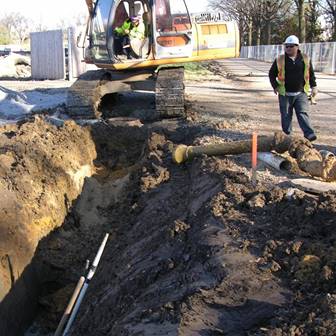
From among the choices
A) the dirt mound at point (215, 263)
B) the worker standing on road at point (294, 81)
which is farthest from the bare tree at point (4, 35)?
the dirt mound at point (215, 263)

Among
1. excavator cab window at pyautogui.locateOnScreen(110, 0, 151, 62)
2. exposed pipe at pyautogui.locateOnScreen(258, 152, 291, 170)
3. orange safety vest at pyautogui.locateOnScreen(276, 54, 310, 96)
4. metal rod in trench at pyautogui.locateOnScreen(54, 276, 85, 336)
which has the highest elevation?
excavator cab window at pyautogui.locateOnScreen(110, 0, 151, 62)

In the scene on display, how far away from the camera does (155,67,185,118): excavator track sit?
10.9 m

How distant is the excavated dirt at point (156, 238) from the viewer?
338cm

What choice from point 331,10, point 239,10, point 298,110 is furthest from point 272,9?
point 298,110

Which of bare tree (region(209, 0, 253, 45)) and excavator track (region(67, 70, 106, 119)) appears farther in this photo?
bare tree (region(209, 0, 253, 45))

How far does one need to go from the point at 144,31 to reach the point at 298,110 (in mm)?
4762

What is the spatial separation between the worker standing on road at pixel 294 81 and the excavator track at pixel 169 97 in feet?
10.6

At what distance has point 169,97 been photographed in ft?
35.7

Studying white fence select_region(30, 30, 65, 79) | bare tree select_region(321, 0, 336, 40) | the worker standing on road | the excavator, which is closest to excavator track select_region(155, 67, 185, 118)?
the excavator

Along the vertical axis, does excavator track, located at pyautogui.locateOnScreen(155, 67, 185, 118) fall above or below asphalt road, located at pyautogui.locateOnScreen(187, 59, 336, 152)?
above

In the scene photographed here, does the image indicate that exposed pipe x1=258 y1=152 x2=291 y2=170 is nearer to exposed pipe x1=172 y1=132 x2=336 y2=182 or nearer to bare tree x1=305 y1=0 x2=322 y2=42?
exposed pipe x1=172 y1=132 x2=336 y2=182

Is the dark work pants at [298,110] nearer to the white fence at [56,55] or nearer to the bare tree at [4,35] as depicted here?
the white fence at [56,55]

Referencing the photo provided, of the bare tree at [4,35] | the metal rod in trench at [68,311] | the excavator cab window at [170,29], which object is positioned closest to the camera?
the metal rod in trench at [68,311]

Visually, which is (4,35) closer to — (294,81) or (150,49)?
(150,49)
